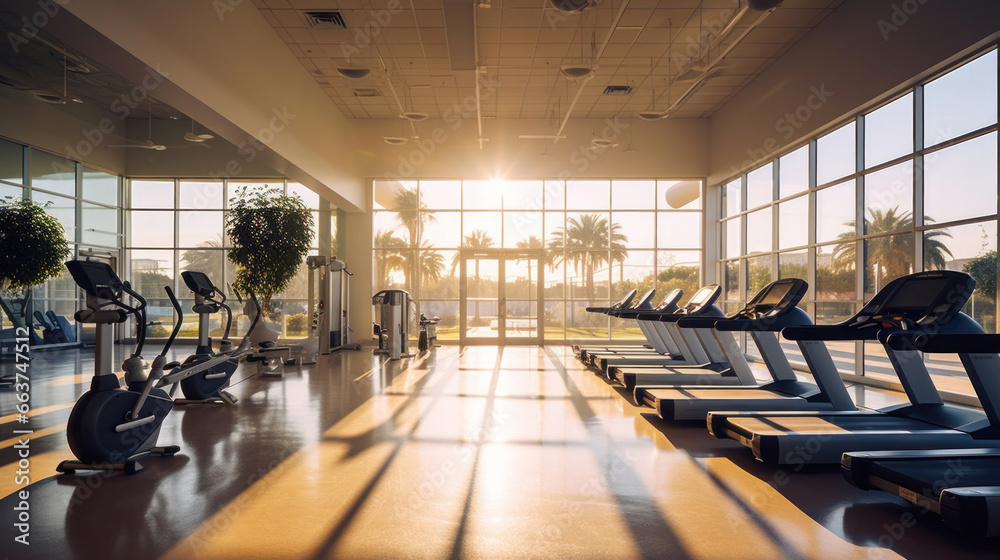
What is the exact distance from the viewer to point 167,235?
12.8 metres

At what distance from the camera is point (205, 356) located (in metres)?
5.16

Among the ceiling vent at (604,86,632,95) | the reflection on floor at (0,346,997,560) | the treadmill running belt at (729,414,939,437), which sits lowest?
the reflection on floor at (0,346,997,560)

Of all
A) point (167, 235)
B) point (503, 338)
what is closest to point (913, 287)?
point (503, 338)

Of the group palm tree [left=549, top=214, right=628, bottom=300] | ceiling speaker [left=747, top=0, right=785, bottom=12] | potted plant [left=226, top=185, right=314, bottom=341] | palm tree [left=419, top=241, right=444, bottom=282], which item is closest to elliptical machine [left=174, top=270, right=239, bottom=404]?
potted plant [left=226, top=185, right=314, bottom=341]

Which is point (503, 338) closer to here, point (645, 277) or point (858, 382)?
point (645, 277)

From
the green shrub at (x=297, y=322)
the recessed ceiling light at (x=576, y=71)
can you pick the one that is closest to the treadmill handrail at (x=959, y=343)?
the recessed ceiling light at (x=576, y=71)

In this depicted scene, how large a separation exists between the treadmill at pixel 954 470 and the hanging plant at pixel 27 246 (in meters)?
8.66

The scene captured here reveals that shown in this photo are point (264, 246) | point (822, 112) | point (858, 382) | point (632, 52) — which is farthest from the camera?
point (264, 246)

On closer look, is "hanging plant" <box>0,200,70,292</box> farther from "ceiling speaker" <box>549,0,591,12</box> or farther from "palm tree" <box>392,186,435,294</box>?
"ceiling speaker" <box>549,0,591,12</box>

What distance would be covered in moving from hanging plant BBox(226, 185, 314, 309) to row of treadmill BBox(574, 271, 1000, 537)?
20.7 feet

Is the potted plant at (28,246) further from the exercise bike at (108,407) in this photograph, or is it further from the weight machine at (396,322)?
the exercise bike at (108,407)

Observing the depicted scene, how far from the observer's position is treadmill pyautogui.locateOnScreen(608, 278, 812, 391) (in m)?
4.53

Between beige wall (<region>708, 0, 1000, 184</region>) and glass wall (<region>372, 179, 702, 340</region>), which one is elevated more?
beige wall (<region>708, 0, 1000, 184</region>)

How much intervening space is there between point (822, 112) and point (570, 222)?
5539 millimetres
